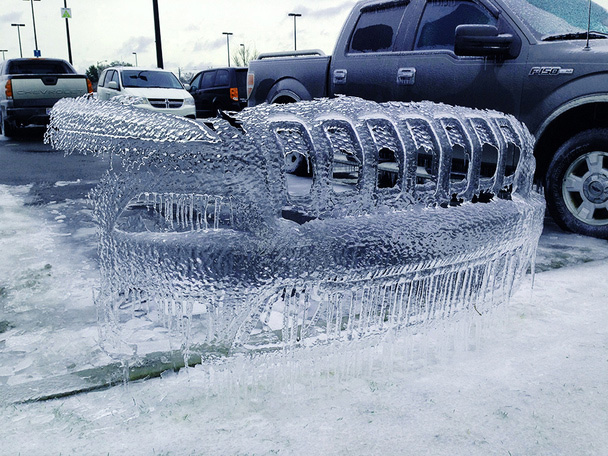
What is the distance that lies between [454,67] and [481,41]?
449 mm

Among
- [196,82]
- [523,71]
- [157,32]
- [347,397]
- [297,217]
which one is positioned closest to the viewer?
[297,217]

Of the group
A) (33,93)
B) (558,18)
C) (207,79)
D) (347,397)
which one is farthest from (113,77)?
(347,397)

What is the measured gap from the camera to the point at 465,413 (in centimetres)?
170

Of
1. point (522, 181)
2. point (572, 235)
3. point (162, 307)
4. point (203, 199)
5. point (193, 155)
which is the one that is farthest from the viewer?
point (572, 235)

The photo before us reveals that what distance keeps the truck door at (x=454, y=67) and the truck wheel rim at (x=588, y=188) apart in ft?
2.06

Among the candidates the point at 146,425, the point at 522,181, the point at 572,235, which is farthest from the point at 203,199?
the point at 572,235

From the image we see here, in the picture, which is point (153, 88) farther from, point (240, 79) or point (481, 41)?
point (481, 41)

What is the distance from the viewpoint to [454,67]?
14.8 ft

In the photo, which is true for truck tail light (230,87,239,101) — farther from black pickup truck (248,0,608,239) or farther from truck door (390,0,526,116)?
truck door (390,0,526,116)

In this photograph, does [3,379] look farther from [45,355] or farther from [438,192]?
[438,192]

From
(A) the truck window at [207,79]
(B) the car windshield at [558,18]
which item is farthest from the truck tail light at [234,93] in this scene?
(B) the car windshield at [558,18]

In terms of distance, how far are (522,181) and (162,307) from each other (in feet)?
4.30

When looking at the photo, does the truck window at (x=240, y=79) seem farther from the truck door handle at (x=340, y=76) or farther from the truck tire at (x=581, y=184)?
the truck tire at (x=581, y=184)

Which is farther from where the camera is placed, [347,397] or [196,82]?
[196,82]
